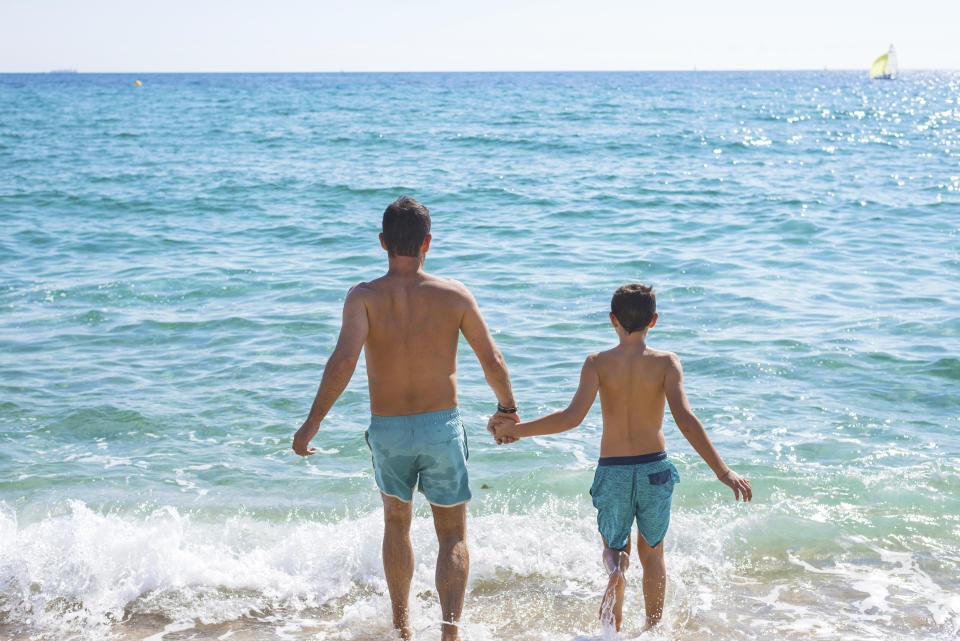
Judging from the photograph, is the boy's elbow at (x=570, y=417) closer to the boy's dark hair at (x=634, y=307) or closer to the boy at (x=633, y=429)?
the boy at (x=633, y=429)

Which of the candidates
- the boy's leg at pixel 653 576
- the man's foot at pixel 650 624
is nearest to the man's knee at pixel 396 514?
the boy's leg at pixel 653 576

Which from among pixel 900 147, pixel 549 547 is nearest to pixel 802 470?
pixel 549 547

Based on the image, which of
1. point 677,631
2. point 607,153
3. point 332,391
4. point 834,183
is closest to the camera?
point 332,391

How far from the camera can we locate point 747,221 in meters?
15.7

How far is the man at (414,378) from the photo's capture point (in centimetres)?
395

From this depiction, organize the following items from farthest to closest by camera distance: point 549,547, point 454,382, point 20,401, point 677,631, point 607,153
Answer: point 607,153
point 20,401
point 549,547
point 677,631
point 454,382

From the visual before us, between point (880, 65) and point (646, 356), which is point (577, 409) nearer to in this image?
point (646, 356)

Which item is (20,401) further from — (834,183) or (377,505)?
(834,183)

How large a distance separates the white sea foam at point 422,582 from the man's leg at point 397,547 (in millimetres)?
278

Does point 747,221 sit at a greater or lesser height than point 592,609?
greater

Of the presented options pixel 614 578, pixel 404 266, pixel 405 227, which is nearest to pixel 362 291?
pixel 404 266

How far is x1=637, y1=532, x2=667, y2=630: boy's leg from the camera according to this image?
4186 mm

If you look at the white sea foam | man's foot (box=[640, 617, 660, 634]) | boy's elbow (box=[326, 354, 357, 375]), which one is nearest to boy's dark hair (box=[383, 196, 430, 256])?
boy's elbow (box=[326, 354, 357, 375])

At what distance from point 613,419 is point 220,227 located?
12885 mm
